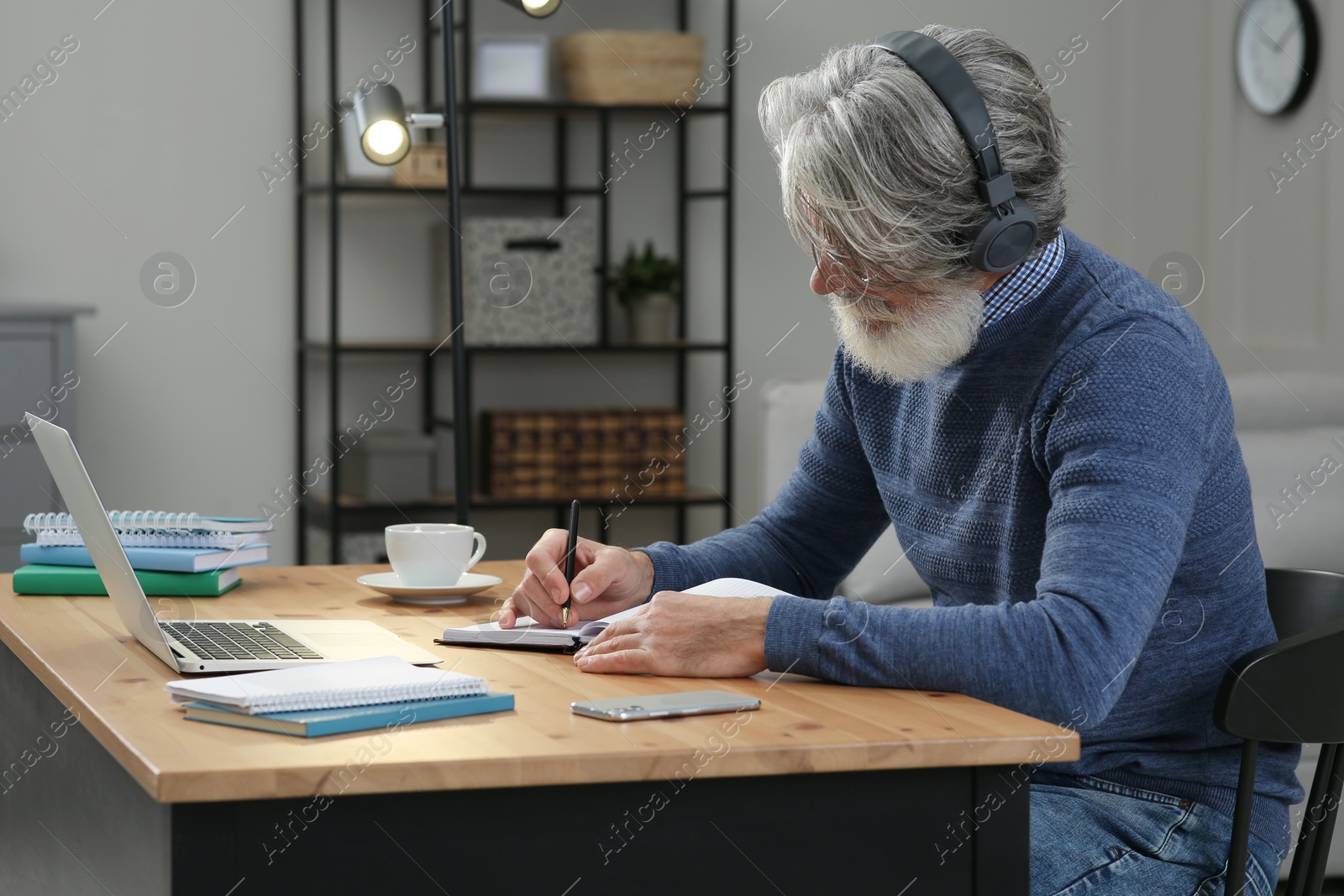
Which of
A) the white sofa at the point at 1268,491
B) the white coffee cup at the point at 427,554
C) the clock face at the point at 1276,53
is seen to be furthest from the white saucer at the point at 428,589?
the clock face at the point at 1276,53

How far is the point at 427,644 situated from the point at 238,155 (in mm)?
2787

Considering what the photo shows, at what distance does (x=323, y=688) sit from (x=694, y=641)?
31 cm

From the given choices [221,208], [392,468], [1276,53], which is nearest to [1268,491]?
Result: [1276,53]

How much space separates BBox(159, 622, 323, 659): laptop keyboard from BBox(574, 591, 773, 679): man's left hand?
0.84ft

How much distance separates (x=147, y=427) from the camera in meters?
3.76

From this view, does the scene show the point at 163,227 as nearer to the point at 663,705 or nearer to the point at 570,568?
the point at 570,568

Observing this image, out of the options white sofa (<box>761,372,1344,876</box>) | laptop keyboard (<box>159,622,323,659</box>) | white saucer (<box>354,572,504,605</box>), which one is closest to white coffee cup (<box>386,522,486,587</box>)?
white saucer (<box>354,572,504,605</box>)

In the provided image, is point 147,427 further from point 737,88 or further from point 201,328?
point 737,88

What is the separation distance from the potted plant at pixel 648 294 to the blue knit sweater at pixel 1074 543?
233 cm

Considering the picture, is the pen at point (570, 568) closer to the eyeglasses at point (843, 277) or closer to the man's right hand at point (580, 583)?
the man's right hand at point (580, 583)

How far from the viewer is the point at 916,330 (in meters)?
1.38

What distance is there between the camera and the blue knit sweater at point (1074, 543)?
44.2 inches

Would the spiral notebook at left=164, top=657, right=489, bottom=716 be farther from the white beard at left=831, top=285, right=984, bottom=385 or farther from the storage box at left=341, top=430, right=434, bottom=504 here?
the storage box at left=341, top=430, right=434, bottom=504

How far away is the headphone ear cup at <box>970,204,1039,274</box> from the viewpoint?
1.26 meters
